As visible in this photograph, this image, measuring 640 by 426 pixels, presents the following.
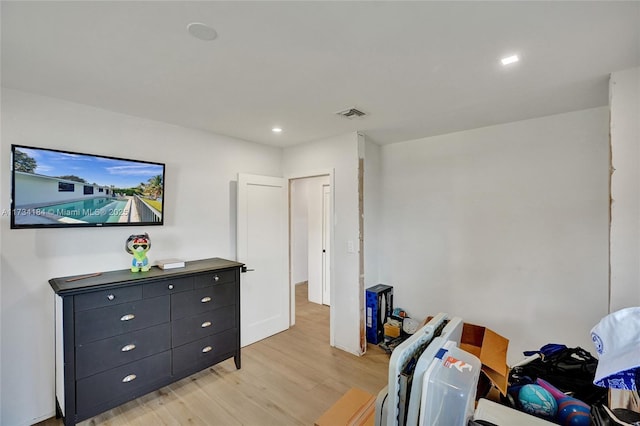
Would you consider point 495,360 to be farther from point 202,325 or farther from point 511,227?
point 202,325

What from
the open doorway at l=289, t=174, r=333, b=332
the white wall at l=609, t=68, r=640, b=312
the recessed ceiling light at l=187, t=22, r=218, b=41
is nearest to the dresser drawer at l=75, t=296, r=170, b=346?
the recessed ceiling light at l=187, t=22, r=218, b=41

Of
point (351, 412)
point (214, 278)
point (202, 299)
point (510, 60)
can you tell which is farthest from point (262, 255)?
point (510, 60)

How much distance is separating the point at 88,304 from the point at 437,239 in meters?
3.37

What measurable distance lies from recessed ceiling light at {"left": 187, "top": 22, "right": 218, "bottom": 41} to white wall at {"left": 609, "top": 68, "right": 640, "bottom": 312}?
2.57 meters

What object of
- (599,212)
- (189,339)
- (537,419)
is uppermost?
(599,212)

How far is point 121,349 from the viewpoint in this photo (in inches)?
85.0

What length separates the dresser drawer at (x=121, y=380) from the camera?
200 centimetres

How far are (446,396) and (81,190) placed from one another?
9.31 feet

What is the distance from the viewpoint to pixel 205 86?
2.07 meters

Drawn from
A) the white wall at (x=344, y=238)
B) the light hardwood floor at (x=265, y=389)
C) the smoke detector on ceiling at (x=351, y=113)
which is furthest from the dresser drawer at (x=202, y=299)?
the smoke detector on ceiling at (x=351, y=113)

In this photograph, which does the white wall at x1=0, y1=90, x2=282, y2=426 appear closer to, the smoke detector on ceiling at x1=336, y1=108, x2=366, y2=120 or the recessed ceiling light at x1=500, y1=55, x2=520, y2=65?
the smoke detector on ceiling at x1=336, y1=108, x2=366, y2=120

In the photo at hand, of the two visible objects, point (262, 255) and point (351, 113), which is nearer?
point (351, 113)

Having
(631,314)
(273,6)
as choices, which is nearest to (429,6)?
(273,6)

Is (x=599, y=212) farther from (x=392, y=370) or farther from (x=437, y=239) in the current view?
(x=392, y=370)
